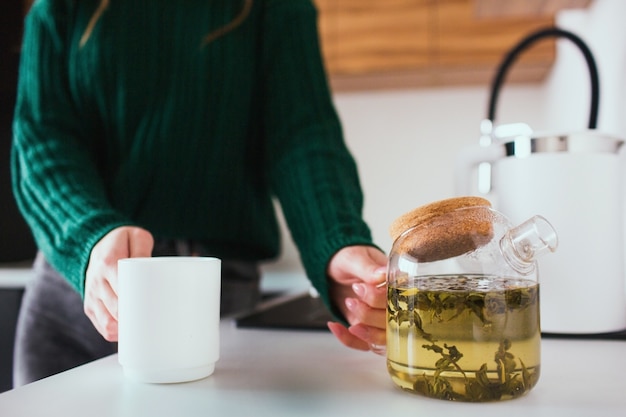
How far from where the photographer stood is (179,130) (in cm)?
79

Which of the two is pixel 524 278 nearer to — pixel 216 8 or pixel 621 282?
pixel 621 282

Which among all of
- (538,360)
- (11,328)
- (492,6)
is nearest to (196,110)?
(538,360)

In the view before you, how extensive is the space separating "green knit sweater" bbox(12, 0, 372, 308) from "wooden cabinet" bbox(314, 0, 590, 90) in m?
0.79

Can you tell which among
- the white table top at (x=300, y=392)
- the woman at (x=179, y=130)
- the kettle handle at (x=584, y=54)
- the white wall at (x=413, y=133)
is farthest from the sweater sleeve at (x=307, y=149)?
the white wall at (x=413, y=133)

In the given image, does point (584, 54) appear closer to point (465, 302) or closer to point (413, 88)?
point (465, 302)

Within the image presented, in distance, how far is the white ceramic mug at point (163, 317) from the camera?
0.42 metres

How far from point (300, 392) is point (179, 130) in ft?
1.55

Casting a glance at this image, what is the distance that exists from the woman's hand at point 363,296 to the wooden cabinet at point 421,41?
3.65 ft

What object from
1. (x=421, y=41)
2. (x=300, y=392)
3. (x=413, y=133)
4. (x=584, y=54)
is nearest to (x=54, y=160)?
(x=300, y=392)

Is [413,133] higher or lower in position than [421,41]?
lower

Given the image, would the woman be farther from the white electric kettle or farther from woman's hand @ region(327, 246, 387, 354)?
the white electric kettle

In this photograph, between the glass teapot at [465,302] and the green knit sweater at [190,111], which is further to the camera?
the green knit sweater at [190,111]

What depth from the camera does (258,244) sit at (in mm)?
840

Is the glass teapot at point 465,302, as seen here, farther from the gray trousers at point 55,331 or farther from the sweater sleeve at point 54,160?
the gray trousers at point 55,331
